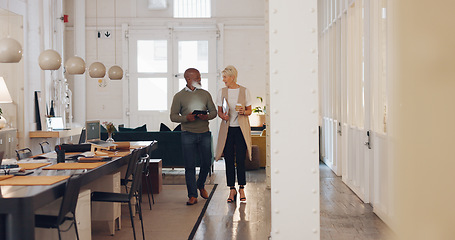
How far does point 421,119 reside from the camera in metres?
0.30

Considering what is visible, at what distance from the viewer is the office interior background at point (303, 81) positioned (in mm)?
295

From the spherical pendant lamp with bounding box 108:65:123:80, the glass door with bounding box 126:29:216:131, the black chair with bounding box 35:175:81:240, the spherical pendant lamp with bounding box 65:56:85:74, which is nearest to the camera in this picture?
the black chair with bounding box 35:175:81:240

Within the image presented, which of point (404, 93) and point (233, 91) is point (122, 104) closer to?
point (233, 91)

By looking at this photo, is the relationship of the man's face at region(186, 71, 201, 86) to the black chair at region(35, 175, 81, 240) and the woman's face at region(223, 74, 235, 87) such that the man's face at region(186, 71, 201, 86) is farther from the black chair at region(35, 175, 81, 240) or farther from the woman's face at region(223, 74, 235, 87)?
the black chair at region(35, 175, 81, 240)

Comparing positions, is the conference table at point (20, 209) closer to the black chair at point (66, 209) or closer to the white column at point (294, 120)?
the black chair at point (66, 209)

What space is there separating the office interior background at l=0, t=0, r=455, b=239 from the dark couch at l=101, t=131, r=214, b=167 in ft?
6.09

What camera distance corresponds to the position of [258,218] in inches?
237

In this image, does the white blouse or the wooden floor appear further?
the white blouse

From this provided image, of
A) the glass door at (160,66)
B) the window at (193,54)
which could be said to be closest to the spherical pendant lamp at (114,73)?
the glass door at (160,66)

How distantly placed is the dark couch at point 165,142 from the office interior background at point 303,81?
1857 mm

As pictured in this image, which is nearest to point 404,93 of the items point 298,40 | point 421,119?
point 421,119

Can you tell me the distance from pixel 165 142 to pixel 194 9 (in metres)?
5.34

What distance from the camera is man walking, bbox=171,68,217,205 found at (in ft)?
21.9

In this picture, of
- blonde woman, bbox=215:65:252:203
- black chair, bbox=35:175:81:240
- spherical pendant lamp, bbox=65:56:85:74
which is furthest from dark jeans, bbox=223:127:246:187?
black chair, bbox=35:175:81:240
